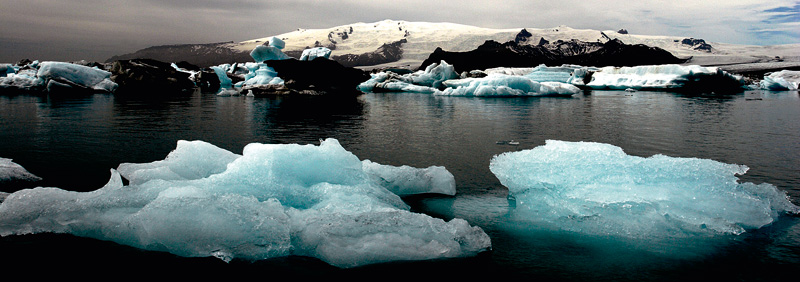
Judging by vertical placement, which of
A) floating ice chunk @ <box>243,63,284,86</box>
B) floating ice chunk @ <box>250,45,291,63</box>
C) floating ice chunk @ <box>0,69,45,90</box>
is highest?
floating ice chunk @ <box>250,45,291,63</box>

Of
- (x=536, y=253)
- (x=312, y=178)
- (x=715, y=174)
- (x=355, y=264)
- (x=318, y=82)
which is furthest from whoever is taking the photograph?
(x=318, y=82)

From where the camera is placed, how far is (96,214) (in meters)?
4.54

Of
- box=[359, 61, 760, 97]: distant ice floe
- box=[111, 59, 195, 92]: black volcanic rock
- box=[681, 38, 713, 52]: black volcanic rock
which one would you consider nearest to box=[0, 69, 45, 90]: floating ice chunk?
box=[111, 59, 195, 92]: black volcanic rock

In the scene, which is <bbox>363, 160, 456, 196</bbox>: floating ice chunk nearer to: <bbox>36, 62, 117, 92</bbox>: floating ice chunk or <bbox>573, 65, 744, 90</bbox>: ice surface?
<bbox>36, 62, 117, 92</bbox>: floating ice chunk

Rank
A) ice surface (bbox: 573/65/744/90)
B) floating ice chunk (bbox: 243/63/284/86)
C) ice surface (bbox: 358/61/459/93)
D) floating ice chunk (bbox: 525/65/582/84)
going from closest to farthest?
ice surface (bbox: 573/65/744/90) < floating ice chunk (bbox: 243/63/284/86) < ice surface (bbox: 358/61/459/93) < floating ice chunk (bbox: 525/65/582/84)

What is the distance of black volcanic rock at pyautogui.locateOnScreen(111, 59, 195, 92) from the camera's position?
39250 millimetres

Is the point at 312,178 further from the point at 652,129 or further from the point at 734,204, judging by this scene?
the point at 652,129

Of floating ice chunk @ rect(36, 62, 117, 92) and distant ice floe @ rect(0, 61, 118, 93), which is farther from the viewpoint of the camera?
floating ice chunk @ rect(36, 62, 117, 92)

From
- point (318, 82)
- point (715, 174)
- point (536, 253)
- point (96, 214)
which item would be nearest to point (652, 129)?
point (715, 174)

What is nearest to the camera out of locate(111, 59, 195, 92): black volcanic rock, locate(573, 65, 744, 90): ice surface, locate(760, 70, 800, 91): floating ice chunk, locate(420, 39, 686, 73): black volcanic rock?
locate(573, 65, 744, 90): ice surface

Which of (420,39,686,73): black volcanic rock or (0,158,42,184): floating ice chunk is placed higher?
(420,39,686,73): black volcanic rock

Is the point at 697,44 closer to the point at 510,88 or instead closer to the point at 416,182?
the point at 510,88

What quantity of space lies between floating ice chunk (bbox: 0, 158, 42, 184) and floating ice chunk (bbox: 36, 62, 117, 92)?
3192 centimetres

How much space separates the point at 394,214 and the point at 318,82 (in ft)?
111
